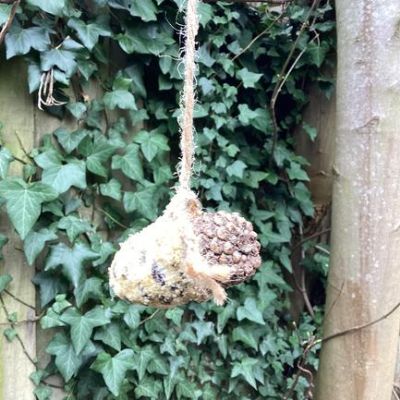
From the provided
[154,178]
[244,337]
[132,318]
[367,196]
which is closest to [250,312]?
[244,337]

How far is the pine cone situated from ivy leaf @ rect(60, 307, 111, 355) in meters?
0.54

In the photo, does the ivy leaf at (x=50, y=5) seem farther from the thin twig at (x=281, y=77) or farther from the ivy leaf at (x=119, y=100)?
the thin twig at (x=281, y=77)

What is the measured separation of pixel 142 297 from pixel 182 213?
0.11m

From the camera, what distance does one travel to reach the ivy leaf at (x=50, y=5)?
0.90 m

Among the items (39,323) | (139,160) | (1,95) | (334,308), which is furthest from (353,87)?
(39,323)

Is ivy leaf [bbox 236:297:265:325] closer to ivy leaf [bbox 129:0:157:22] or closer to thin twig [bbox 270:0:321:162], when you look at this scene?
thin twig [bbox 270:0:321:162]

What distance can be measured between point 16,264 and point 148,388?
41 centimetres

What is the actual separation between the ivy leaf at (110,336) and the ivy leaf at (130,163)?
13.0 inches

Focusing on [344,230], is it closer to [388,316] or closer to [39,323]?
[388,316]

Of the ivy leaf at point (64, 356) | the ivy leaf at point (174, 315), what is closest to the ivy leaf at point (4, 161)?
the ivy leaf at point (64, 356)

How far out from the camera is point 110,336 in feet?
3.37

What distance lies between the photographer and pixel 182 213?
0.58 meters

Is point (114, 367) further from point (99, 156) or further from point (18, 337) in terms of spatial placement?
point (99, 156)

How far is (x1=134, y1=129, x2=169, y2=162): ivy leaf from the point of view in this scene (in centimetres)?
108
